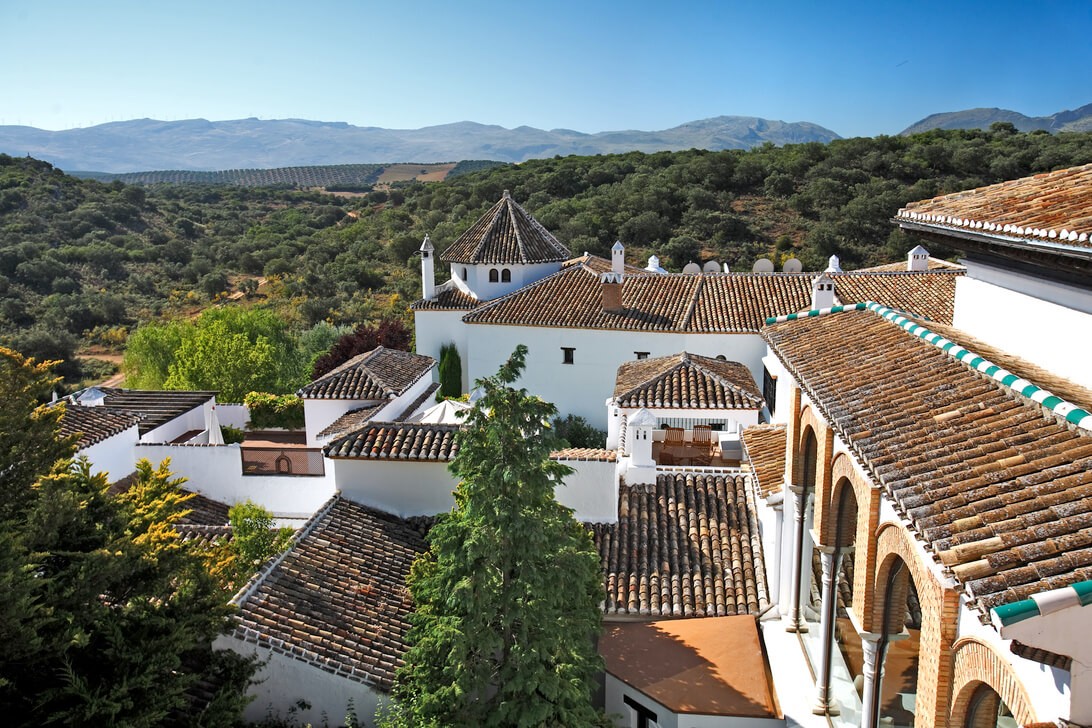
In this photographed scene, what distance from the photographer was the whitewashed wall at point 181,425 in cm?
1595

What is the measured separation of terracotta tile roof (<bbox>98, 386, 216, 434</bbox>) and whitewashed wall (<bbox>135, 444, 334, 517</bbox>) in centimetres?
222

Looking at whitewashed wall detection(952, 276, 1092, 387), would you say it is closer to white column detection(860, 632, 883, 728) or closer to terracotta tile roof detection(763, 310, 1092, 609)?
terracotta tile roof detection(763, 310, 1092, 609)

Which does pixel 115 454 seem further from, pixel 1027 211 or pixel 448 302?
pixel 1027 211

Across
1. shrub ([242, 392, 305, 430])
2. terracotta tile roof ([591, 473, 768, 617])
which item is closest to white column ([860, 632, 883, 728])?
terracotta tile roof ([591, 473, 768, 617])

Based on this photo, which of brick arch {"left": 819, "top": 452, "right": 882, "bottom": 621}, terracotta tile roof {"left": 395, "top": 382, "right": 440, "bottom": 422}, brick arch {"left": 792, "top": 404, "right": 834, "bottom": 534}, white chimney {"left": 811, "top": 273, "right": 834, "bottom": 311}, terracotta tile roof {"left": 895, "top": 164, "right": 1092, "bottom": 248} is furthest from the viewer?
white chimney {"left": 811, "top": 273, "right": 834, "bottom": 311}

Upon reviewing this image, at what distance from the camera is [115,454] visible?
45.1ft

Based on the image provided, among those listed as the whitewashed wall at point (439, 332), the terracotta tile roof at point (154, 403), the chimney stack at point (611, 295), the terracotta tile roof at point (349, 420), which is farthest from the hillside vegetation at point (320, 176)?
the terracotta tile roof at point (349, 420)

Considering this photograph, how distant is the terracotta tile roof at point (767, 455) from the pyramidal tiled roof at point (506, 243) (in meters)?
16.1

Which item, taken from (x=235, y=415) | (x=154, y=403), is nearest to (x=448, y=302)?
(x=235, y=415)

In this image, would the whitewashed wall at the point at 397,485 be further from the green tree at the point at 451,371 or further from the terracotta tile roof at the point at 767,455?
the green tree at the point at 451,371

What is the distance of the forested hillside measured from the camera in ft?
134

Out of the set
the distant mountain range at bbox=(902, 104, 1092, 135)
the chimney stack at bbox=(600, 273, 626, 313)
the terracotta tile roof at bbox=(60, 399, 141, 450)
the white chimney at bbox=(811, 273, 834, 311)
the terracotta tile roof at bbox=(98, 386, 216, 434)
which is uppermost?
the distant mountain range at bbox=(902, 104, 1092, 135)

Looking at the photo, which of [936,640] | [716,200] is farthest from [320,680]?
[716,200]

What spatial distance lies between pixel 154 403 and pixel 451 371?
9.74m
